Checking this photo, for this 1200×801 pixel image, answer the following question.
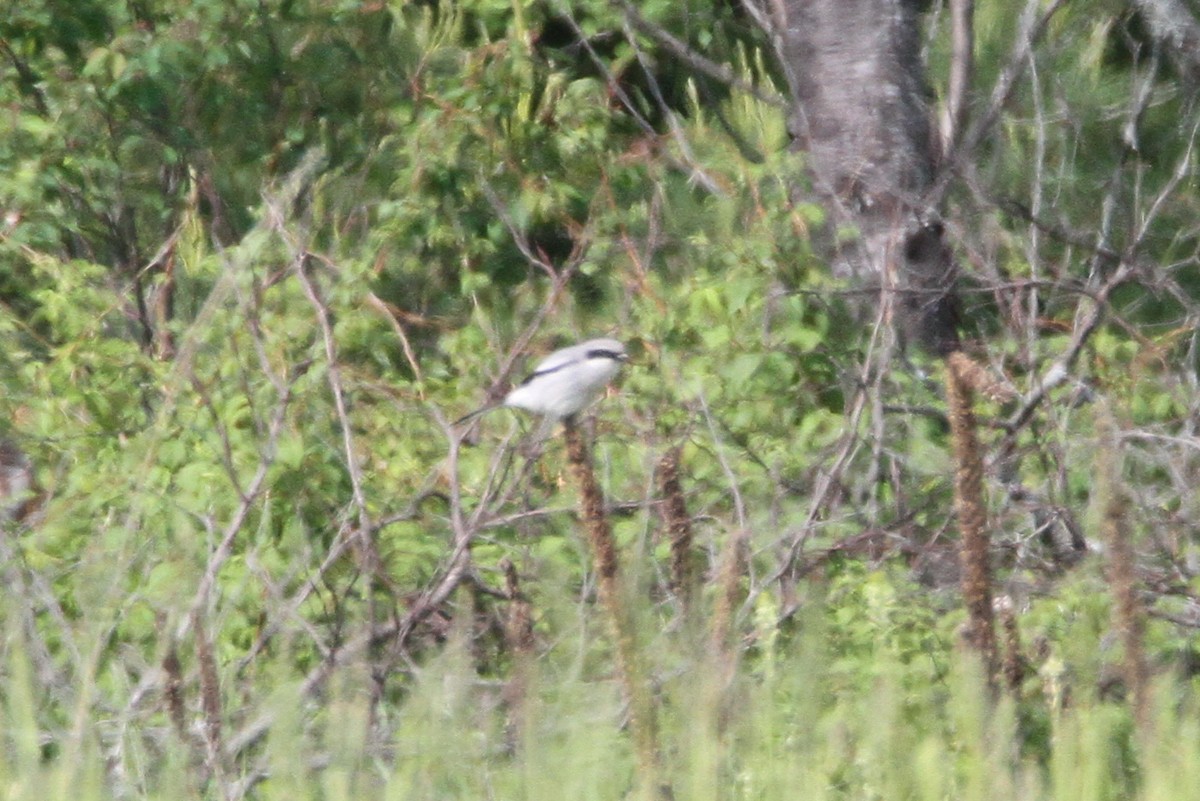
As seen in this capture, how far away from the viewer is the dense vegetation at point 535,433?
131 inches

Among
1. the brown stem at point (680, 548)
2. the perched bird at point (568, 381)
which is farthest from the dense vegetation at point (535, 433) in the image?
the perched bird at point (568, 381)

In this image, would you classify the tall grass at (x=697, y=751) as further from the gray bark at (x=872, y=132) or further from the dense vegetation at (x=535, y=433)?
the gray bark at (x=872, y=132)

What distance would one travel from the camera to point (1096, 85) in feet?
25.7

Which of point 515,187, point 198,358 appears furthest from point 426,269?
point 198,358

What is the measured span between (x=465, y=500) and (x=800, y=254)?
50.0 inches

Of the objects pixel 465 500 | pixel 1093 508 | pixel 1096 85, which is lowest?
pixel 1096 85

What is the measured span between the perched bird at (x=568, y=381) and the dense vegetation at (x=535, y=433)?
0.12 metres

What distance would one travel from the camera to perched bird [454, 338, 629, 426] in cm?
525

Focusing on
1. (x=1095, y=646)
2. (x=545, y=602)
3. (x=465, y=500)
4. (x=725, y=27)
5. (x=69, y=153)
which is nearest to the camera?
(x=1095, y=646)

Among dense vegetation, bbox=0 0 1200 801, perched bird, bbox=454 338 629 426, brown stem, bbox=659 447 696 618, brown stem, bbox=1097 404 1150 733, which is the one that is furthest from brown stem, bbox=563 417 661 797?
perched bird, bbox=454 338 629 426

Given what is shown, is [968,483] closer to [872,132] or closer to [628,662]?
[628,662]

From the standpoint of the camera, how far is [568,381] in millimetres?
5297

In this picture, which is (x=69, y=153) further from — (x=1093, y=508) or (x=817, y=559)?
(x=1093, y=508)

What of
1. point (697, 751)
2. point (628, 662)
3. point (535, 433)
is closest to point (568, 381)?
point (535, 433)
